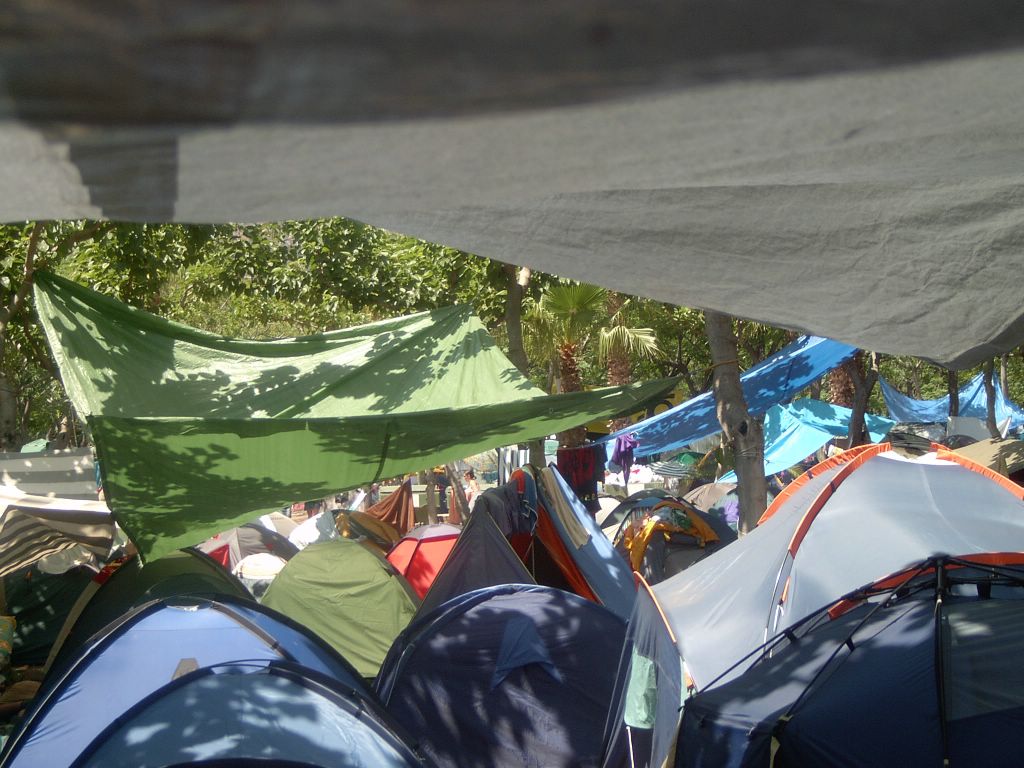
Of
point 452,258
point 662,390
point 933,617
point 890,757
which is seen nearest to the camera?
point 890,757

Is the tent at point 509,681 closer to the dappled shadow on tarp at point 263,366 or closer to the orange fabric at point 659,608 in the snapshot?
the orange fabric at point 659,608

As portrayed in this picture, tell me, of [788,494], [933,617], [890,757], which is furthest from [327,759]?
[788,494]

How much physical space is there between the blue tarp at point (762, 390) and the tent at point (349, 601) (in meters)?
4.60

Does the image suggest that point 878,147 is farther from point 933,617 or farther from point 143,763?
point 143,763

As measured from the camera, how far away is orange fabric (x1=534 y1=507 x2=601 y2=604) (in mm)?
8117

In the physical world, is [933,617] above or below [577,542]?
above

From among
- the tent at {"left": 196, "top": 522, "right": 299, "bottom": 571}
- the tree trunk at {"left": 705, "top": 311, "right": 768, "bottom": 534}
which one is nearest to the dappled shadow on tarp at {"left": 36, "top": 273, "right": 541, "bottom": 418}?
the tree trunk at {"left": 705, "top": 311, "right": 768, "bottom": 534}

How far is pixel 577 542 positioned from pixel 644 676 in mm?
3630

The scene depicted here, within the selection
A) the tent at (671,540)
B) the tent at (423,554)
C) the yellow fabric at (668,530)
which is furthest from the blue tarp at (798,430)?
the tent at (423,554)

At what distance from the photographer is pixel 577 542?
8234mm

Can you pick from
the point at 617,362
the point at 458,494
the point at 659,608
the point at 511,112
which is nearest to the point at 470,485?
the point at 617,362

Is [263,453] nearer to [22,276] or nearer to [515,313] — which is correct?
[22,276]

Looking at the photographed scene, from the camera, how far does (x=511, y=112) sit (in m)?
0.94

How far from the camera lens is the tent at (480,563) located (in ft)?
24.7
